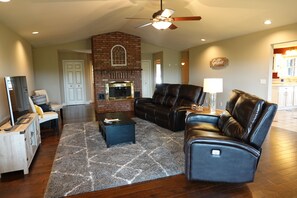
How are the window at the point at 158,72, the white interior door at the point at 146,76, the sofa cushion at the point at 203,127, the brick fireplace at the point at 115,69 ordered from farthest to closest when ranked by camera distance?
1. the white interior door at the point at 146,76
2. the window at the point at 158,72
3. the brick fireplace at the point at 115,69
4. the sofa cushion at the point at 203,127

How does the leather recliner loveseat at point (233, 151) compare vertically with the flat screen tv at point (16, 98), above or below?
below

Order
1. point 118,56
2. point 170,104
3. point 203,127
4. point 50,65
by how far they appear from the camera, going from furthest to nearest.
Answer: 1. point 50,65
2. point 118,56
3. point 170,104
4. point 203,127

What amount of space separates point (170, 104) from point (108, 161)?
2.77 meters

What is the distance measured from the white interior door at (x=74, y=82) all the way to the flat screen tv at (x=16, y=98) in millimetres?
5755

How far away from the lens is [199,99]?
4.75 m

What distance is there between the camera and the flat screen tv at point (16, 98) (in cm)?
281

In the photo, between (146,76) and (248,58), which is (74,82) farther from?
(248,58)

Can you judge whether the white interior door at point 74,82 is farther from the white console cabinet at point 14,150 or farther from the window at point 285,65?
the window at point 285,65

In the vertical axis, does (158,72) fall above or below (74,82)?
above

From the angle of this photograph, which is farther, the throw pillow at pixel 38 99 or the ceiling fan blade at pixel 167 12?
the throw pillow at pixel 38 99

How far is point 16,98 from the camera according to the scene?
310cm

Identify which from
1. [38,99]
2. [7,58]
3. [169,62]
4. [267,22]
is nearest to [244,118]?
[267,22]

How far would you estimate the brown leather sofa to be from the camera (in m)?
4.55

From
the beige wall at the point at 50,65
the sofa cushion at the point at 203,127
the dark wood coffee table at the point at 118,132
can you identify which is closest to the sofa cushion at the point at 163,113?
the dark wood coffee table at the point at 118,132
